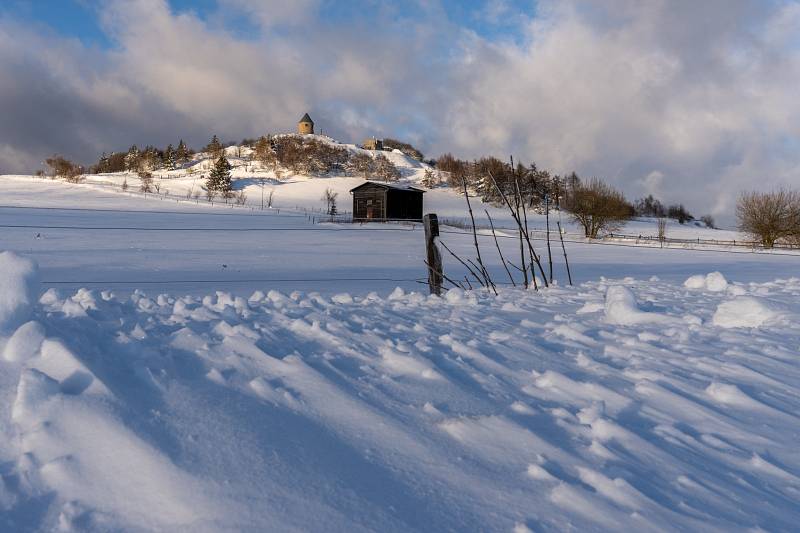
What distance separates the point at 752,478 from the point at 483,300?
3.64 meters

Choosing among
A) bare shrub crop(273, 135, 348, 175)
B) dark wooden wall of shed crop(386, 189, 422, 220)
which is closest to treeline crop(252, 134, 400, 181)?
bare shrub crop(273, 135, 348, 175)

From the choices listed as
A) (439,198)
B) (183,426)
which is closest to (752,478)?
(183,426)

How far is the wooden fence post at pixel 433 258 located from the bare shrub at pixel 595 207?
34259mm

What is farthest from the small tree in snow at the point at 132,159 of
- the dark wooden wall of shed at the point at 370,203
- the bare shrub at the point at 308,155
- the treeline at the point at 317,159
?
the dark wooden wall of shed at the point at 370,203

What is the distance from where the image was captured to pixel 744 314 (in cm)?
417

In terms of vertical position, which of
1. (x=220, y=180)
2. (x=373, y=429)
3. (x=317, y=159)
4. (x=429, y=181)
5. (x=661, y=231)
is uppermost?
(x=317, y=159)

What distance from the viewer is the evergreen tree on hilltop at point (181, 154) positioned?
87.2 m

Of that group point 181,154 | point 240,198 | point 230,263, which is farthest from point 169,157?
point 230,263

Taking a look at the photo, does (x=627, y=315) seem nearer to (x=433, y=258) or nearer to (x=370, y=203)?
(x=433, y=258)

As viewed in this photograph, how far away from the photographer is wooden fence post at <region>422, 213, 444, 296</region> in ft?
22.1

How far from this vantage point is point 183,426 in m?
1.79

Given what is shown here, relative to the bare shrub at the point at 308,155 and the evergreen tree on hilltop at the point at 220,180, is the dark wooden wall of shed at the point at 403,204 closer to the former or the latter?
the evergreen tree on hilltop at the point at 220,180

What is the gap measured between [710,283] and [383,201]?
34.5 meters

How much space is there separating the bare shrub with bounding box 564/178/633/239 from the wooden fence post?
112 ft
